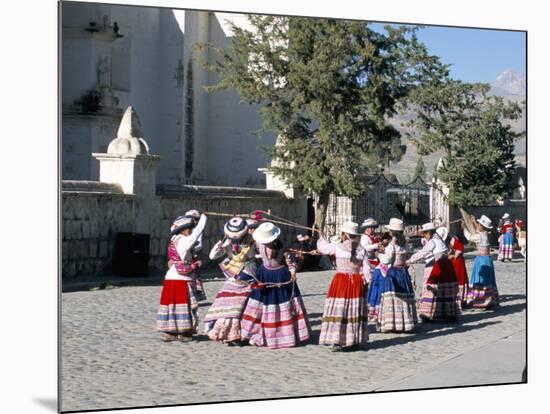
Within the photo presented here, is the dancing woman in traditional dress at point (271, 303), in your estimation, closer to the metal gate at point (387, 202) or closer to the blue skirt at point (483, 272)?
the blue skirt at point (483, 272)

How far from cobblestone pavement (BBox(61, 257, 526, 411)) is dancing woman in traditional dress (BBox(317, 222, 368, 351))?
170 millimetres

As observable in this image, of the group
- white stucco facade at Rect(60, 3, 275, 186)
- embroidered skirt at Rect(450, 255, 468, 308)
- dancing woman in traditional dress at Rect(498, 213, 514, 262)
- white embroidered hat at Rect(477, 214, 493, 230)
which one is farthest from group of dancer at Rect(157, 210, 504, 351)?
white stucco facade at Rect(60, 3, 275, 186)

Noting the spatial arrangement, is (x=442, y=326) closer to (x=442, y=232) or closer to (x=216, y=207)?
(x=442, y=232)

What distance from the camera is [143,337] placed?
1218cm

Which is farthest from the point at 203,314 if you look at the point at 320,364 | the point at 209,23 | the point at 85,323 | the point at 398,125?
the point at 209,23

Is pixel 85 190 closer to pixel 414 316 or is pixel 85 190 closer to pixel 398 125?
pixel 398 125

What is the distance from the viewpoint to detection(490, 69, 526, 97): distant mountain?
483 inches

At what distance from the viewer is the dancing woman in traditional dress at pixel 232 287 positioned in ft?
39.4

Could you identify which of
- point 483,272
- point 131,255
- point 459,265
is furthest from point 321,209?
point 131,255

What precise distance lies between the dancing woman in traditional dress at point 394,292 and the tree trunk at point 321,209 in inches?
138

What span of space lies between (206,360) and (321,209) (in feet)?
20.0

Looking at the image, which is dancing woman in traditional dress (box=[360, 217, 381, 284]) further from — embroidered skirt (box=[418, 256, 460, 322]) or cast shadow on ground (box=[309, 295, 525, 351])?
embroidered skirt (box=[418, 256, 460, 322])

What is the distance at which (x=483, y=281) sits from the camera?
51.6 ft
